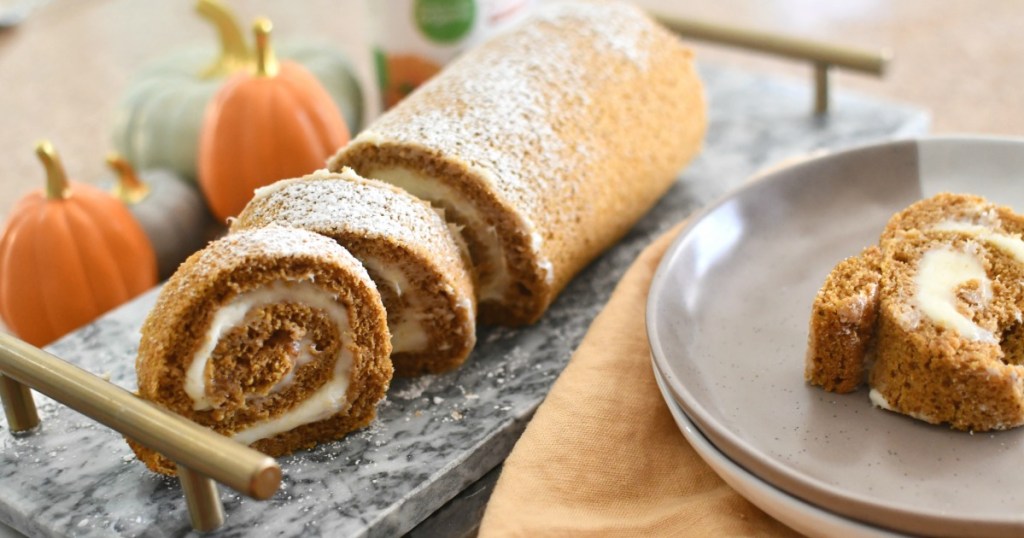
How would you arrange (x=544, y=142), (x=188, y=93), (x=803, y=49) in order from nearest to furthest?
(x=544, y=142) < (x=803, y=49) < (x=188, y=93)

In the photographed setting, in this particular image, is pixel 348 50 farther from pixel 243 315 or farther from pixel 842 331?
pixel 842 331

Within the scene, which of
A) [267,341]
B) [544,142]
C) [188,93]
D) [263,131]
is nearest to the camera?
[267,341]

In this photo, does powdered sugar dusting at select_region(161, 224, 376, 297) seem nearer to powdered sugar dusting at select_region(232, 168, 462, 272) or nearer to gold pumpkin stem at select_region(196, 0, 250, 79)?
powdered sugar dusting at select_region(232, 168, 462, 272)

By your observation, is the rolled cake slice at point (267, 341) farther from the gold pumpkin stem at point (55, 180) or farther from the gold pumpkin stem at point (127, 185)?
the gold pumpkin stem at point (127, 185)

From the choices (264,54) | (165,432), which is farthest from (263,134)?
(165,432)

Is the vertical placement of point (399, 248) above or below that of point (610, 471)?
above

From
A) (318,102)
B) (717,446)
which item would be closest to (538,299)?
(717,446)

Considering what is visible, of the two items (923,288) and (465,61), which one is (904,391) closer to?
(923,288)
